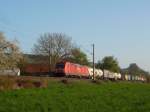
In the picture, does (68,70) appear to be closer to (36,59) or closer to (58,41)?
(58,41)

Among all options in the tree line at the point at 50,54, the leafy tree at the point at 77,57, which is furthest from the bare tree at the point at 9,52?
the leafy tree at the point at 77,57

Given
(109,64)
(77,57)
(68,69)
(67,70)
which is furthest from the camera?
(109,64)

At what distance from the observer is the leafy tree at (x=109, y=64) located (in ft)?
494

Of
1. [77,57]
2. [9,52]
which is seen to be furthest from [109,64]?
[9,52]

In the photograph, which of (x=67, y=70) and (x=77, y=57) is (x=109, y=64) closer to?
(x=77, y=57)

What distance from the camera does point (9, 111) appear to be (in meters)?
16.0

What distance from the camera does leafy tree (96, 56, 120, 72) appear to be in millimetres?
150625

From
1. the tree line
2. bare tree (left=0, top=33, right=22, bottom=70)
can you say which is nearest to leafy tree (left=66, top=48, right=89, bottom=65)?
the tree line

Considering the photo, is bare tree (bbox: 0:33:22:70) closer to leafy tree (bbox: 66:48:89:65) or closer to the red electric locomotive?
the red electric locomotive

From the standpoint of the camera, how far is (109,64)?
151750 mm

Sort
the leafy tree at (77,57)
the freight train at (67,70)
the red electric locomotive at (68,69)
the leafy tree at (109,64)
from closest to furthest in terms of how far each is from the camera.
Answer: the red electric locomotive at (68,69) → the freight train at (67,70) → the leafy tree at (77,57) → the leafy tree at (109,64)

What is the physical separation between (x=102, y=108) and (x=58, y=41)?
102 meters

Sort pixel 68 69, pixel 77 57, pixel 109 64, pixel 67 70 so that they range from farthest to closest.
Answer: pixel 109 64
pixel 77 57
pixel 68 69
pixel 67 70

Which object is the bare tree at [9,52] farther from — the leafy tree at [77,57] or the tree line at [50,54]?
the leafy tree at [77,57]
